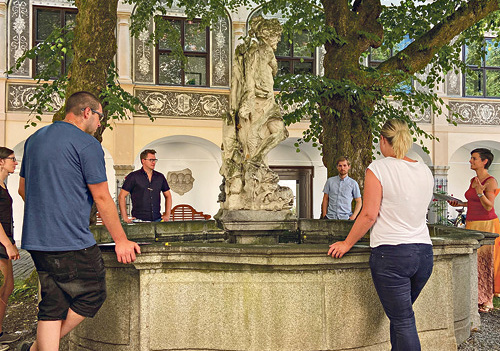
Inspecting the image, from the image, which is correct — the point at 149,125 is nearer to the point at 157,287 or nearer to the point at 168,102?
the point at 168,102

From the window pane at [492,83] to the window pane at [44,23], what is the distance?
1330cm

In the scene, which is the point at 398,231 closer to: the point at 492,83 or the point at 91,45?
the point at 91,45

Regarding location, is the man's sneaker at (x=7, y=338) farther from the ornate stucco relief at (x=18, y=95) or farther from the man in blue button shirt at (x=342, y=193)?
the ornate stucco relief at (x=18, y=95)

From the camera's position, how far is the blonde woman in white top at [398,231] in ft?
10.4

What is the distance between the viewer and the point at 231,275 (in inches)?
141

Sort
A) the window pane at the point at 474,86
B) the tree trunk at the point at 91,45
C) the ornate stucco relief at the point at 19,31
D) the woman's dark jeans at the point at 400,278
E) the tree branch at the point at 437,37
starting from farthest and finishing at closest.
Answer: the window pane at the point at 474,86 → the ornate stucco relief at the point at 19,31 → the tree branch at the point at 437,37 → the tree trunk at the point at 91,45 → the woman's dark jeans at the point at 400,278

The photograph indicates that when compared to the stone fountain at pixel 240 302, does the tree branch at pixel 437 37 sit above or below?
above

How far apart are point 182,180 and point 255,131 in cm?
1258

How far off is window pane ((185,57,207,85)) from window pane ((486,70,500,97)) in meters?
9.13

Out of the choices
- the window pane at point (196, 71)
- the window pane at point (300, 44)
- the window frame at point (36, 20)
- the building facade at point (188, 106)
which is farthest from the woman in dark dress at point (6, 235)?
the window pane at point (300, 44)

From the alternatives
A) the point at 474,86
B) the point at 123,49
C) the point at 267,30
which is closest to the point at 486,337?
the point at 267,30

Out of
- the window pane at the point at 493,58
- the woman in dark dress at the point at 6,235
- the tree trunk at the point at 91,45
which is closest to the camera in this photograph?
the woman in dark dress at the point at 6,235

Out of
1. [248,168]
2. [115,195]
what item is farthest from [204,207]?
[248,168]

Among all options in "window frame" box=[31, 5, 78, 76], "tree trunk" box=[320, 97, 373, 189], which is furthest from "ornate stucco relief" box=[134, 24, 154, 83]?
"tree trunk" box=[320, 97, 373, 189]
